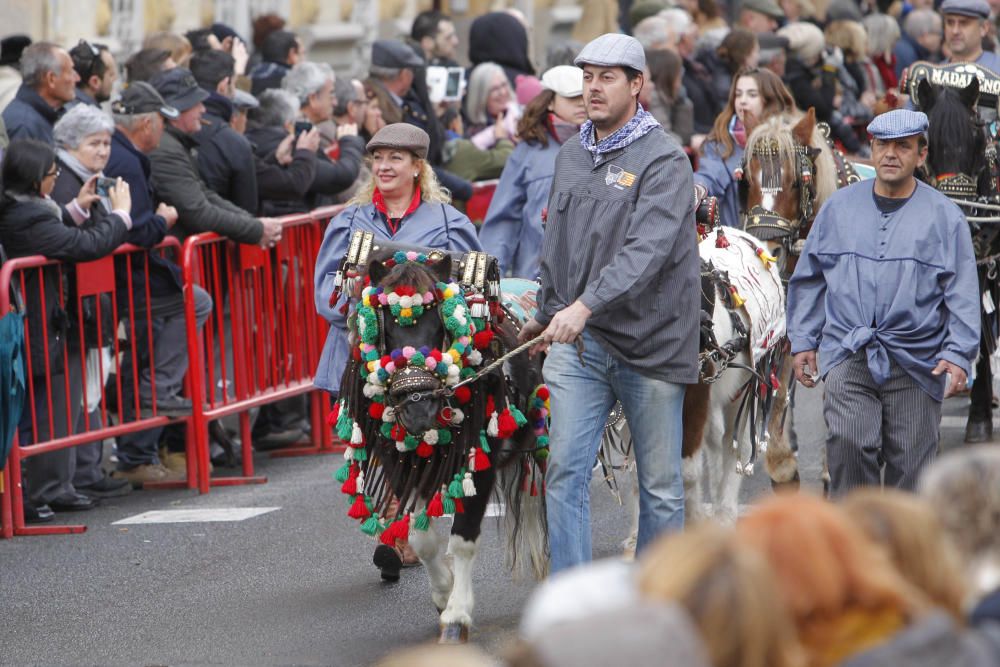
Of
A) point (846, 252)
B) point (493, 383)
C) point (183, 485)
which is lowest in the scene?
point (183, 485)

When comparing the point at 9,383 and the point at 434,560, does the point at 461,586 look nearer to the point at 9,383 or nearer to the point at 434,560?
the point at 434,560

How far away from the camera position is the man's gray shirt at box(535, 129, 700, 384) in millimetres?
6711

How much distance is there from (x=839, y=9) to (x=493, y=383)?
55.0 ft

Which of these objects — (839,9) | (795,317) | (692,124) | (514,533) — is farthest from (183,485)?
(839,9)

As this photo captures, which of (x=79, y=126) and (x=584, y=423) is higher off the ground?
(x=79, y=126)

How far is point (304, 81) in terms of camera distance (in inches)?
504

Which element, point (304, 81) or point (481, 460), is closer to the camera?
point (481, 460)

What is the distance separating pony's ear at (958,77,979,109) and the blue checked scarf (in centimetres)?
383

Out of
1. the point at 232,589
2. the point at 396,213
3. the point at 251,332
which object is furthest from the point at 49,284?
the point at 396,213

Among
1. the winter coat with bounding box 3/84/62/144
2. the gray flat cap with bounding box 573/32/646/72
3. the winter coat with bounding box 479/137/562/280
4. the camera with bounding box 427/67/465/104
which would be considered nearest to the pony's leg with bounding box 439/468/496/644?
the gray flat cap with bounding box 573/32/646/72

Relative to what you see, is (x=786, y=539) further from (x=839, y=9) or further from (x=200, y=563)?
(x=839, y=9)

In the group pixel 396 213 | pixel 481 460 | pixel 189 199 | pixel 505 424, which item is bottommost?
pixel 481 460

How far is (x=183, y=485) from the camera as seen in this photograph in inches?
424

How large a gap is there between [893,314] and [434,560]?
2.05 metres
